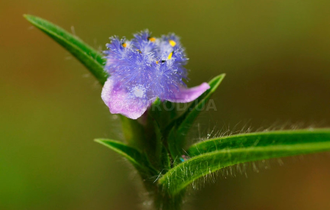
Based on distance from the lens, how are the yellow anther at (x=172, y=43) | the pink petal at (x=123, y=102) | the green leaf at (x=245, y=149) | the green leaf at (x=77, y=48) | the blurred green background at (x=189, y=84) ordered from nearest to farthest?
the green leaf at (x=245, y=149)
the pink petal at (x=123, y=102)
the green leaf at (x=77, y=48)
the yellow anther at (x=172, y=43)
the blurred green background at (x=189, y=84)

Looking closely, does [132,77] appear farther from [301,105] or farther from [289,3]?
[289,3]

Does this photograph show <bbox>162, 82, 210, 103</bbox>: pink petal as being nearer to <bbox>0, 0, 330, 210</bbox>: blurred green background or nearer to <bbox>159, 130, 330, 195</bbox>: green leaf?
<bbox>159, 130, 330, 195</bbox>: green leaf

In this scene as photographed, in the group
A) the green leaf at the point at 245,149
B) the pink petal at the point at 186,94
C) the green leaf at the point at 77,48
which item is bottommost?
the green leaf at the point at 245,149

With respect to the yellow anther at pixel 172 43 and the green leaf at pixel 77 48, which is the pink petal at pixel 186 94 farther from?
the green leaf at pixel 77 48

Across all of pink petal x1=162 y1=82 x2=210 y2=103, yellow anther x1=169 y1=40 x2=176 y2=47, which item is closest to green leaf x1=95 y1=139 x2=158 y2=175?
pink petal x1=162 y1=82 x2=210 y2=103

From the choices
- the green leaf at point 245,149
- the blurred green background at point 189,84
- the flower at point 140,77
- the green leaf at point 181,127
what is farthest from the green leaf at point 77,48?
the blurred green background at point 189,84

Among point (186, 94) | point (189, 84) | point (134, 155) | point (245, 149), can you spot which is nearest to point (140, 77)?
point (186, 94)
